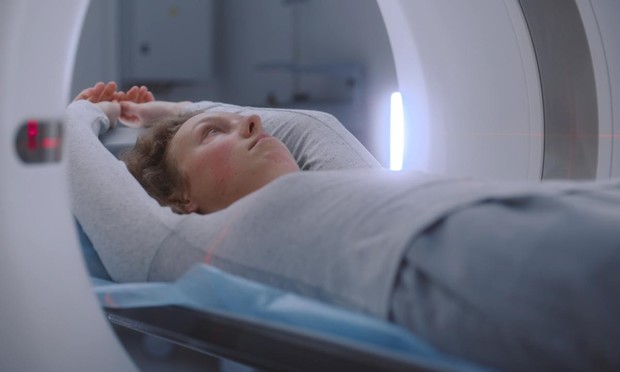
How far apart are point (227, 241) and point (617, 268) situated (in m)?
0.49

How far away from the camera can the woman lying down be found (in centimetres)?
72

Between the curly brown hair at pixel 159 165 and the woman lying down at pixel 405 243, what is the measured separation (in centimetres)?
9

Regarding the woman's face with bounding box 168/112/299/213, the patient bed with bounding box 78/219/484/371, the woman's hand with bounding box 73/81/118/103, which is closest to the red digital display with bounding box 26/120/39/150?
the patient bed with bounding box 78/219/484/371

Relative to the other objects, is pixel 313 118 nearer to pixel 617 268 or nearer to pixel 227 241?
pixel 227 241

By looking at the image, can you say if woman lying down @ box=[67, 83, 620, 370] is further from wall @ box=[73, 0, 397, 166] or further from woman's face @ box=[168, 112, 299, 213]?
wall @ box=[73, 0, 397, 166]

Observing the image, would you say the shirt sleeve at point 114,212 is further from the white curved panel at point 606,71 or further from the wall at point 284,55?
the wall at point 284,55

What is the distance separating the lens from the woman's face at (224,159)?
4.19 ft

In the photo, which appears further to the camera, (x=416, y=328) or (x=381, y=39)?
(x=381, y=39)

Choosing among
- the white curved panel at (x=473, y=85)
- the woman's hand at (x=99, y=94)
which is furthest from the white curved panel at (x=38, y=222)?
the white curved panel at (x=473, y=85)

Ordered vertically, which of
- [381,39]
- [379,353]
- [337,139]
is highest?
[381,39]

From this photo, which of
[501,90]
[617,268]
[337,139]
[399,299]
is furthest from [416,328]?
[501,90]

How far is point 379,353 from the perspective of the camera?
29.5 inches

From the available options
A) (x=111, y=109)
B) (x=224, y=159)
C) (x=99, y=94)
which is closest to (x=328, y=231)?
(x=224, y=159)

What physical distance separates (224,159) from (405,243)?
1.87 ft
